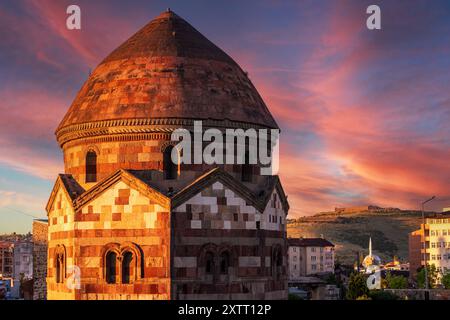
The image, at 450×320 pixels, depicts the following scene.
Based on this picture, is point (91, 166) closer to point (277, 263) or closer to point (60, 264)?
point (60, 264)

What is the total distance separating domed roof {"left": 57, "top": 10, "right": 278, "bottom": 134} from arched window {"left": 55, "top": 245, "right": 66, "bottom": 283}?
18.8ft

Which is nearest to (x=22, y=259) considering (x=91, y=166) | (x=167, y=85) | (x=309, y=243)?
(x=309, y=243)

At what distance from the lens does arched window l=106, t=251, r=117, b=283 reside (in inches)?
1303

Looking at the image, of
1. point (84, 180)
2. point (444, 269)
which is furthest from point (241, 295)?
point (444, 269)

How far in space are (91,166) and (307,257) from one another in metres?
136

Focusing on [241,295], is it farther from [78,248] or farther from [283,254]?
[78,248]

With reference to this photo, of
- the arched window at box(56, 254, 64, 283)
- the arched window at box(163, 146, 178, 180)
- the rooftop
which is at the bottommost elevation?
the arched window at box(56, 254, 64, 283)

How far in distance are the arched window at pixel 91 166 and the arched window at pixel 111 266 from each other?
12.5ft

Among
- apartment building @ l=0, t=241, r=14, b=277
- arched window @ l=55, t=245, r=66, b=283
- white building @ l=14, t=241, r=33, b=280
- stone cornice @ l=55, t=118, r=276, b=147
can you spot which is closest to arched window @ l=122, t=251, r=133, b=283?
arched window @ l=55, t=245, r=66, b=283

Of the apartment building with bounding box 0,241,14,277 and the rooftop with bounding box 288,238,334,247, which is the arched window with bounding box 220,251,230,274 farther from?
the apartment building with bounding box 0,241,14,277

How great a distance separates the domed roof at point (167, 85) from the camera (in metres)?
34.4

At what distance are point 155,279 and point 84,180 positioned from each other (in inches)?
244

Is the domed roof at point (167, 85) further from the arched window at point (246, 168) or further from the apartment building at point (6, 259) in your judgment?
the apartment building at point (6, 259)

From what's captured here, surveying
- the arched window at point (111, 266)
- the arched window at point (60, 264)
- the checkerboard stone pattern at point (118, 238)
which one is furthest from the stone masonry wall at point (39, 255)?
the arched window at point (111, 266)
